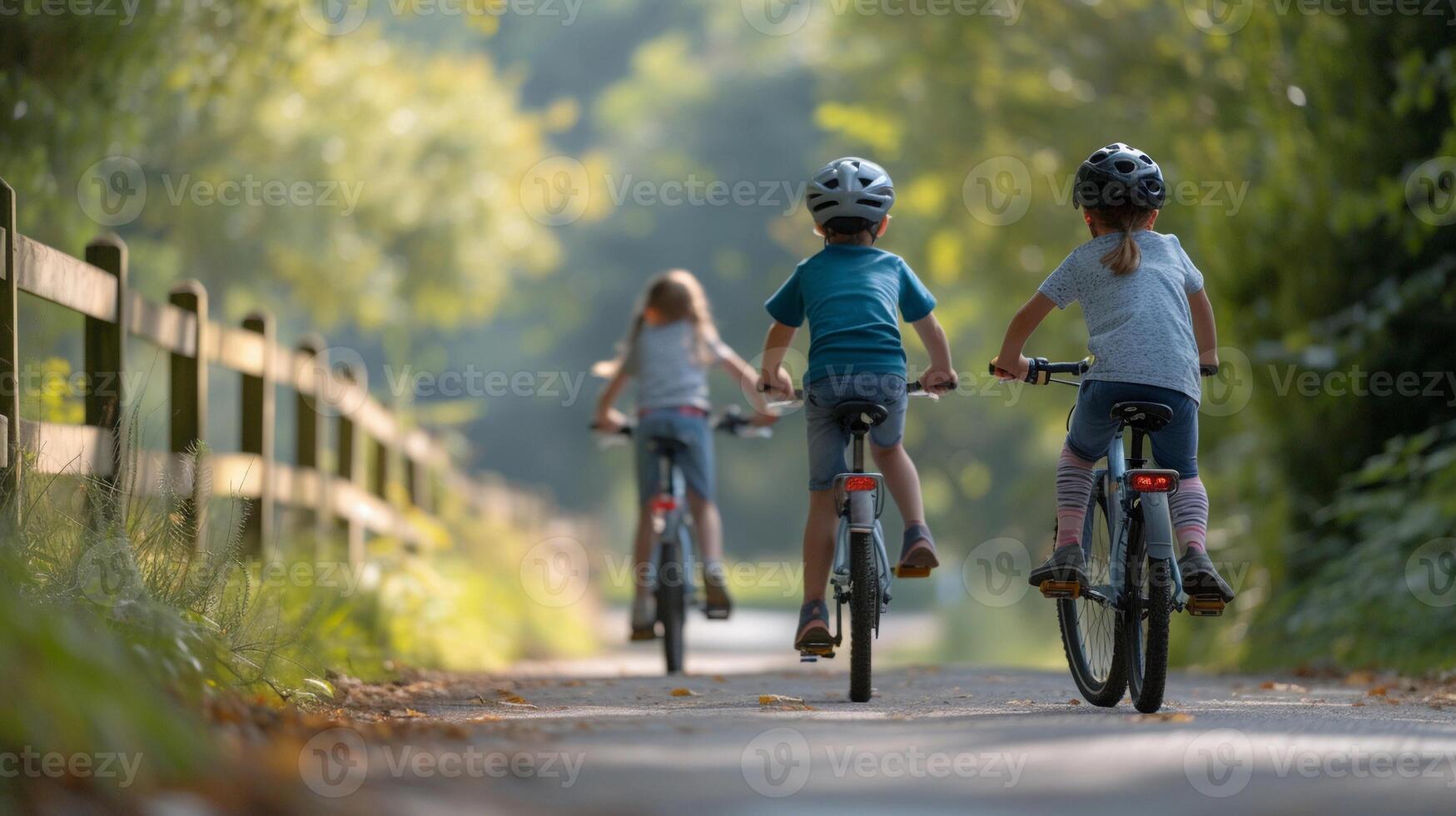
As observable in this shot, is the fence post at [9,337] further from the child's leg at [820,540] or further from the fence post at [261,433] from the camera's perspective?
the fence post at [261,433]

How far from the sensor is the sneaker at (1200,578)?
576 centimetres

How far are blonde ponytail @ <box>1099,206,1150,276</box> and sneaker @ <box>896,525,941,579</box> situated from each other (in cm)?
124

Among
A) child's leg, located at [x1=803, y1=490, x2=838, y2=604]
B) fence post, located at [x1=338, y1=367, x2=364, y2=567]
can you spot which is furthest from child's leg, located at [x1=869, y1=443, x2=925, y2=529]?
fence post, located at [x1=338, y1=367, x2=364, y2=567]

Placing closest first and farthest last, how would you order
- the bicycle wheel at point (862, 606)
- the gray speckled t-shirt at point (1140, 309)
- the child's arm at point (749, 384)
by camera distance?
the gray speckled t-shirt at point (1140, 309), the bicycle wheel at point (862, 606), the child's arm at point (749, 384)

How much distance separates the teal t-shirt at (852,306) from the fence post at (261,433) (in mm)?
4875

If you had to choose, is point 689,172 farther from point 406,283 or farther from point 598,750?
point 598,750

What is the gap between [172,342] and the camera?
9148 millimetres

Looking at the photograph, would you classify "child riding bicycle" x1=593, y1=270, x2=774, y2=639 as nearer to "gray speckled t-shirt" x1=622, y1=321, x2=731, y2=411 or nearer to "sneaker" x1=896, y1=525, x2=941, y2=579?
"gray speckled t-shirt" x1=622, y1=321, x2=731, y2=411

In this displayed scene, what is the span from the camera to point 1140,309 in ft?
19.7

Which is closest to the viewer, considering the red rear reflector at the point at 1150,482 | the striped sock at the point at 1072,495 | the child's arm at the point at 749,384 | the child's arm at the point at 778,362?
the red rear reflector at the point at 1150,482

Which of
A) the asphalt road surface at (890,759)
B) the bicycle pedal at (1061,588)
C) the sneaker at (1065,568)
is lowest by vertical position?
the asphalt road surface at (890,759)

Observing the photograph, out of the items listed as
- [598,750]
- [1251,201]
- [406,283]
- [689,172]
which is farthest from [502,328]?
[598,750]

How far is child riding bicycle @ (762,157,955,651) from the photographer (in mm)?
6723

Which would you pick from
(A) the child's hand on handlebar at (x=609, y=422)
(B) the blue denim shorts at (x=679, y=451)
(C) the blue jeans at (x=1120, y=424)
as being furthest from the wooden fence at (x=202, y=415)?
(C) the blue jeans at (x=1120, y=424)
